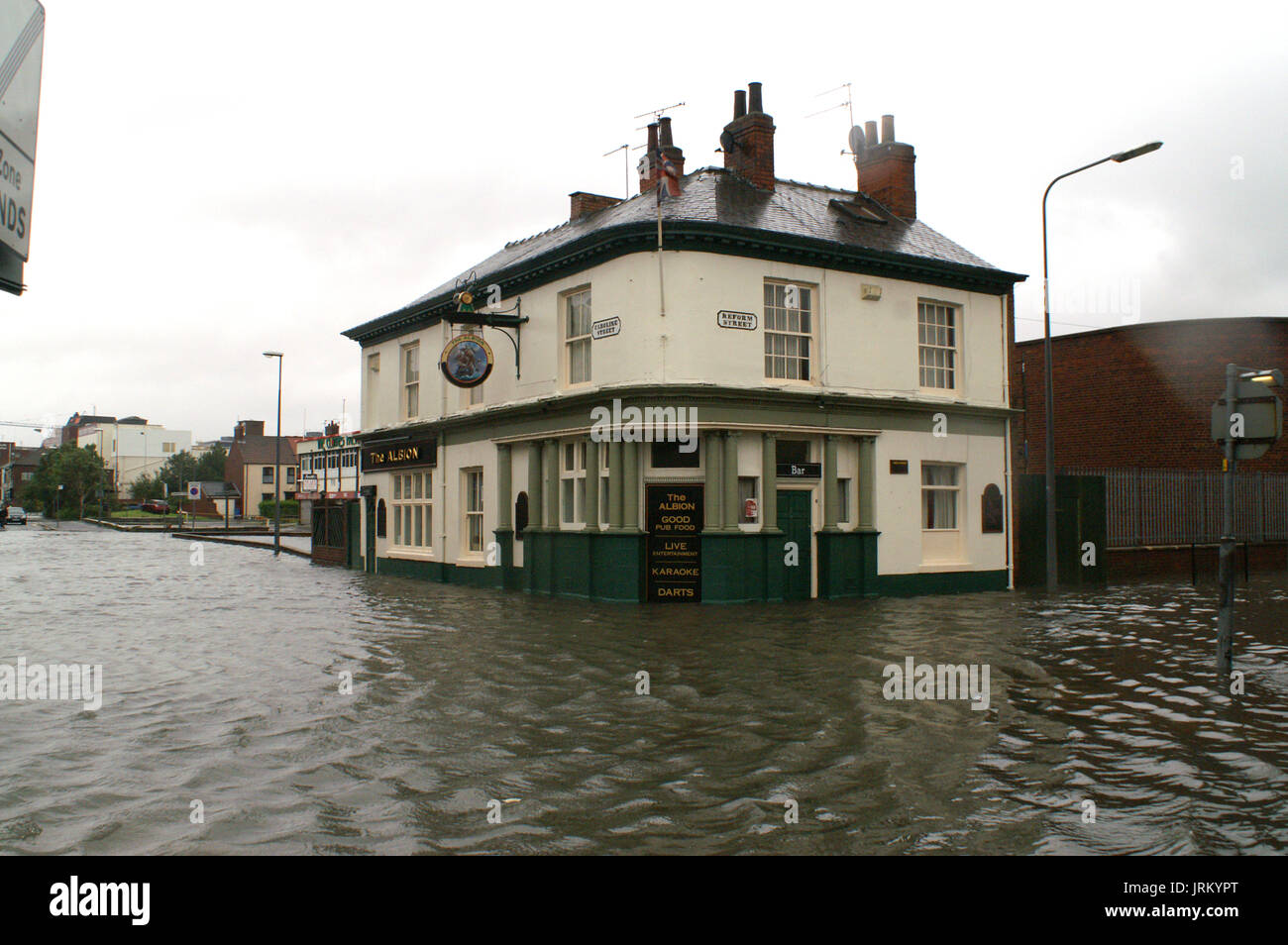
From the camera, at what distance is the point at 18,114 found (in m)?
4.53

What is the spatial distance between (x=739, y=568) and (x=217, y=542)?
36126mm

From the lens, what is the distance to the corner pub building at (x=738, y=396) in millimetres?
17734

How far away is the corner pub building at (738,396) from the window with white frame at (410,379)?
2.76m

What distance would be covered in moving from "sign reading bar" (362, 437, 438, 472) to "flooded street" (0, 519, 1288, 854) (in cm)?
1052

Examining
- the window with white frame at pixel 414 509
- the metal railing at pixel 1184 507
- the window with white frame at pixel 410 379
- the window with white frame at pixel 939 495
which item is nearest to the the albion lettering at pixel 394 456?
the window with white frame at pixel 414 509

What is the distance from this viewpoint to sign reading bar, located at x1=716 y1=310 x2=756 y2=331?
17.9m

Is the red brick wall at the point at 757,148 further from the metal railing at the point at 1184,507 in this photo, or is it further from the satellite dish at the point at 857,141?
the metal railing at the point at 1184,507

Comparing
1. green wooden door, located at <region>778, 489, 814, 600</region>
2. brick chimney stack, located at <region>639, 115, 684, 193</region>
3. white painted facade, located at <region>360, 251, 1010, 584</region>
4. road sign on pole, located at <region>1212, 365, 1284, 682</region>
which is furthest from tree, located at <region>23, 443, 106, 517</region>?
road sign on pole, located at <region>1212, 365, 1284, 682</region>
